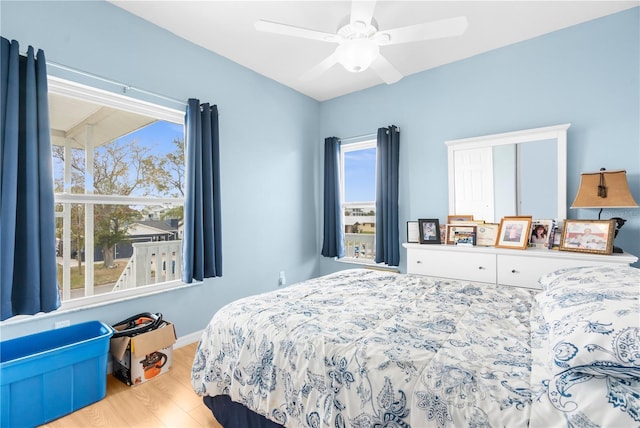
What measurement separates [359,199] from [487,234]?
1591mm

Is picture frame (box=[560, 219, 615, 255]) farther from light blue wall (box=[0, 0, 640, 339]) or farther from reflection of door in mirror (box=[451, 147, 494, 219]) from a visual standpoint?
reflection of door in mirror (box=[451, 147, 494, 219])

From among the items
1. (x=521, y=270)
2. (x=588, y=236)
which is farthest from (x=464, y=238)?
(x=588, y=236)

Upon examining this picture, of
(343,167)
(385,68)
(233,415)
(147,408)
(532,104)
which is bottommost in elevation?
(147,408)

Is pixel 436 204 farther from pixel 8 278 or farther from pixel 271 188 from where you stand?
pixel 8 278

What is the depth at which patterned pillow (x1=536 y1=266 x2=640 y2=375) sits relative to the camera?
77 cm

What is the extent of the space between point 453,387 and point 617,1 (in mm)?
3018

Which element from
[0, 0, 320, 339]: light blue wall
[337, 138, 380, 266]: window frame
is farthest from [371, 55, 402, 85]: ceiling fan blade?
[0, 0, 320, 339]: light blue wall

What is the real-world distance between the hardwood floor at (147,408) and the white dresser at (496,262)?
6.92 ft

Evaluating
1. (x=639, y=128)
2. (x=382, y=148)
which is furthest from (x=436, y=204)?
(x=639, y=128)

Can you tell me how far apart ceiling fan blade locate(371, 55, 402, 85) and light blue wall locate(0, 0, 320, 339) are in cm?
151

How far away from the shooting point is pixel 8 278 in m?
1.71

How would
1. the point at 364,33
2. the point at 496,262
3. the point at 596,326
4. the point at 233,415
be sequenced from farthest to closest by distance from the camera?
the point at 496,262 → the point at 364,33 → the point at 233,415 → the point at 596,326

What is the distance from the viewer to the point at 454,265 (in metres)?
2.71

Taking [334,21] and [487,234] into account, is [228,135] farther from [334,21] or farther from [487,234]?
[487,234]
